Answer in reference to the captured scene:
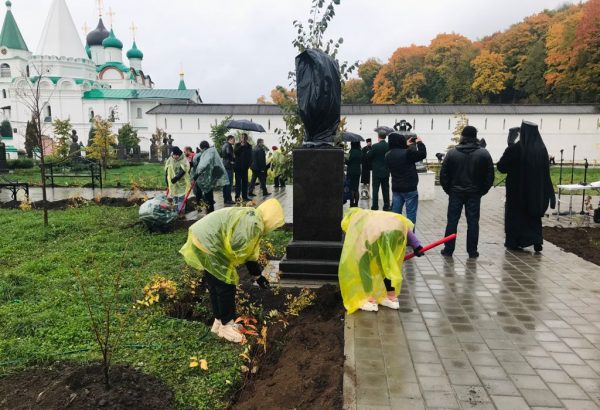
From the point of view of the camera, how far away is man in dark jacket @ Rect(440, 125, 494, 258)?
667cm

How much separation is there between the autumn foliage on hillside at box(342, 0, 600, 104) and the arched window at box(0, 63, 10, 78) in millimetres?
40581

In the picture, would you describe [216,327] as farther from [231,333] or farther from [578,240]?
[578,240]

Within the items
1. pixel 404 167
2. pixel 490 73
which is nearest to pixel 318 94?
pixel 404 167

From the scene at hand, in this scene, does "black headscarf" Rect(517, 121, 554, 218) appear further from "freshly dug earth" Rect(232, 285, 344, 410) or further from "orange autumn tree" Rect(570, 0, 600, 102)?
"orange autumn tree" Rect(570, 0, 600, 102)

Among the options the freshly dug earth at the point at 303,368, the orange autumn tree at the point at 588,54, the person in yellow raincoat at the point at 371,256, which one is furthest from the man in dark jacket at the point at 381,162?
the orange autumn tree at the point at 588,54

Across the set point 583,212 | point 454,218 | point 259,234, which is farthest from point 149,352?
point 583,212

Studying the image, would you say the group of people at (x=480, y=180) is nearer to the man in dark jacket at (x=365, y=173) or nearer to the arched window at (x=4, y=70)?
the man in dark jacket at (x=365, y=173)

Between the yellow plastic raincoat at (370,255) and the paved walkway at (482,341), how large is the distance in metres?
0.26

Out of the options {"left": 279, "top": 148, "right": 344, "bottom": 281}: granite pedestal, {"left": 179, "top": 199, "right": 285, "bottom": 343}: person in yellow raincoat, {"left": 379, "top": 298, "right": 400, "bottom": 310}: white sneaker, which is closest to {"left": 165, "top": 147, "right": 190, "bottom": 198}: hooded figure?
{"left": 279, "top": 148, "right": 344, "bottom": 281}: granite pedestal

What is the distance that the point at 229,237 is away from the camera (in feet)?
13.3

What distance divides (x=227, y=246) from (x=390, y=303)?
A: 1781 mm

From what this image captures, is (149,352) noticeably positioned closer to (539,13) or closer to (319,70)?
(319,70)

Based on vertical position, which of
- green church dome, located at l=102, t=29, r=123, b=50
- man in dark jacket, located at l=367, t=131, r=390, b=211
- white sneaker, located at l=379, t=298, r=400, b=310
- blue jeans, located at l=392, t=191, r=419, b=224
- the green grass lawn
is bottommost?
the green grass lawn

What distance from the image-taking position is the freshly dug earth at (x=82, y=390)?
3.13m
